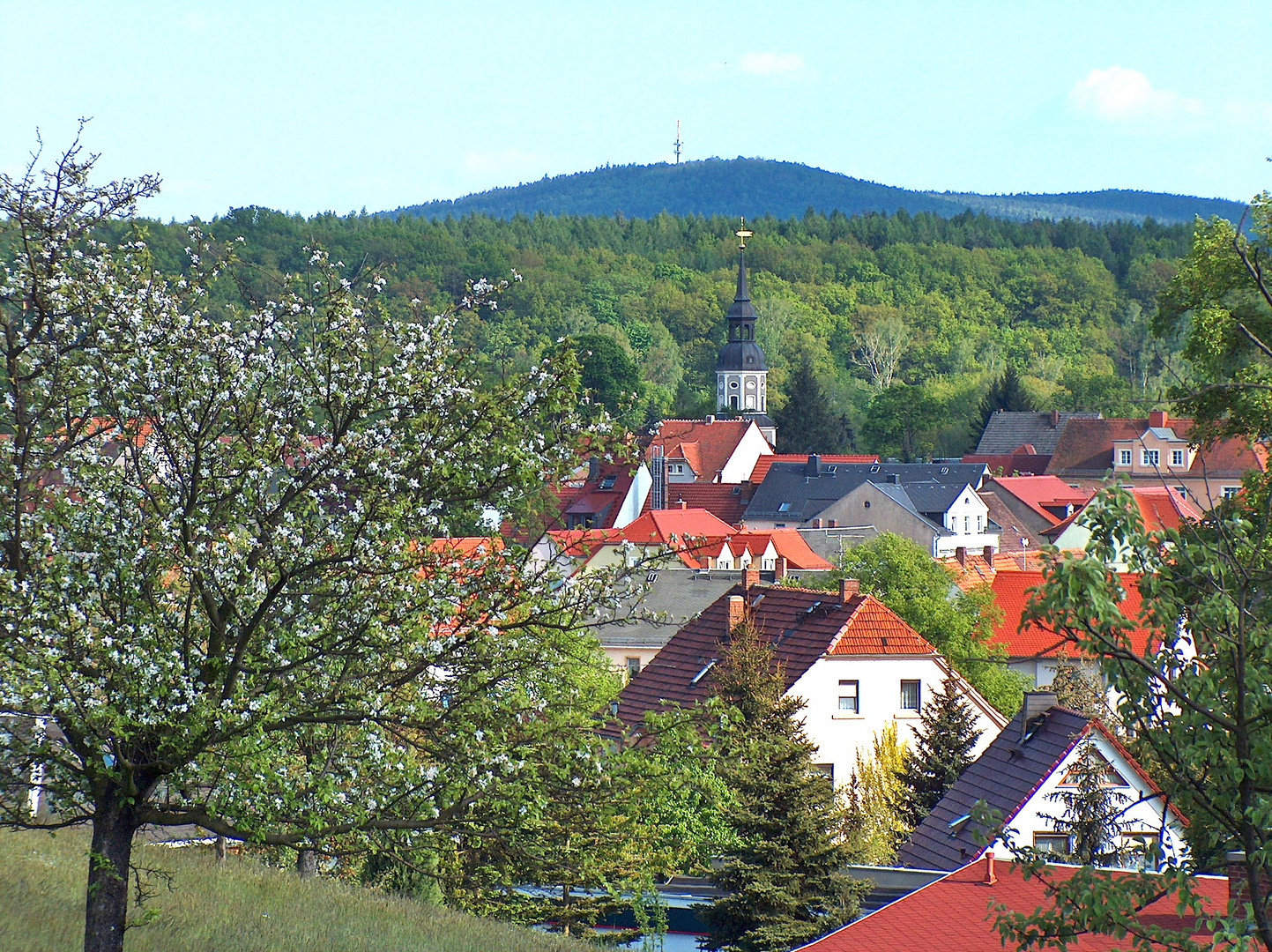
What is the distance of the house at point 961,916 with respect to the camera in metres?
14.4

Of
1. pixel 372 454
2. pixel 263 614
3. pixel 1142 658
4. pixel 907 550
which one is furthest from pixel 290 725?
pixel 907 550

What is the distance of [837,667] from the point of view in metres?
28.2

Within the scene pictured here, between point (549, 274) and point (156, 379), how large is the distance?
16305 cm

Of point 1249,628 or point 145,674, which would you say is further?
point 145,674

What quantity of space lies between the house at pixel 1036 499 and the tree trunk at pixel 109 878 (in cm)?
6904

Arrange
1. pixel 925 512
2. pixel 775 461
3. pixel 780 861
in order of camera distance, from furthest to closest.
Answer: pixel 775 461
pixel 925 512
pixel 780 861

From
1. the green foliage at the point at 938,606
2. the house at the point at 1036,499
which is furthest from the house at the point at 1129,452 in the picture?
the green foliage at the point at 938,606

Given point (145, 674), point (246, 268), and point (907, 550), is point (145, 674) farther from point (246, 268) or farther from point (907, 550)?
point (907, 550)

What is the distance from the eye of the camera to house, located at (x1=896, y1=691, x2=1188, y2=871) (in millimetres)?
20609

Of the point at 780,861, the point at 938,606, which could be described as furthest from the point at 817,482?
the point at 780,861

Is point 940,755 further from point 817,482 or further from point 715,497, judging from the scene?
point 715,497

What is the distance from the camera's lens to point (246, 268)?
10445mm

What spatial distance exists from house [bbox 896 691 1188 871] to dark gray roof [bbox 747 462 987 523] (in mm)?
53743

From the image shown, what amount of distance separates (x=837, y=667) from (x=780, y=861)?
406 inches
